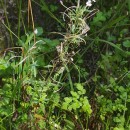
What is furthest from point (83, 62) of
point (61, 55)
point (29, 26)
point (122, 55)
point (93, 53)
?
point (61, 55)

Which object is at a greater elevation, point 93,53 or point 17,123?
point 93,53

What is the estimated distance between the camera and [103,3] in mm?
3182

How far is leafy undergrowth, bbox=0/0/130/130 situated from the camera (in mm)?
2506

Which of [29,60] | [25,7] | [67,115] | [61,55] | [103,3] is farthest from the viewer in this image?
[103,3]

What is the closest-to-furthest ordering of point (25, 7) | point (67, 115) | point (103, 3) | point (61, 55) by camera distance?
point (61, 55) → point (67, 115) → point (25, 7) → point (103, 3)

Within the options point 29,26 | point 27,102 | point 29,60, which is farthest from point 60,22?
point 27,102

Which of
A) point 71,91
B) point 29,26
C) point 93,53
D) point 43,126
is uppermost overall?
point 29,26

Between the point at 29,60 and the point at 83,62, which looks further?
the point at 83,62

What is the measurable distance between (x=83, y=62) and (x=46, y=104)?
52 centimetres

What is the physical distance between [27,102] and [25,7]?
767mm

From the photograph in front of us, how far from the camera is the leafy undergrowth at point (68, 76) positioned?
2506 mm

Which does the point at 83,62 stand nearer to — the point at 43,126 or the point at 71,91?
the point at 71,91

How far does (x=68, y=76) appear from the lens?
8.87ft

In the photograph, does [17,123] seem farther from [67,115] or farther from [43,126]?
[67,115]
